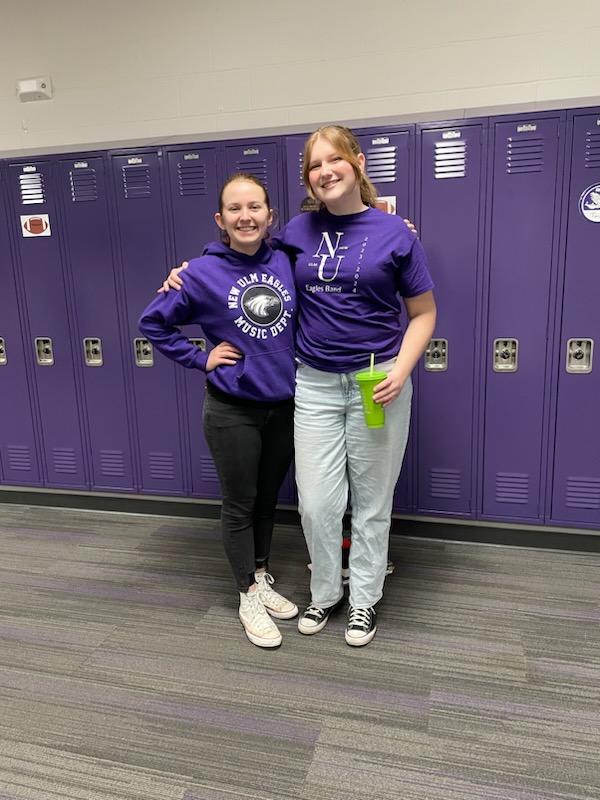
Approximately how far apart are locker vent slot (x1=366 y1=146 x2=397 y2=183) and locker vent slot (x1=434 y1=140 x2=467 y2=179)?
19 centimetres

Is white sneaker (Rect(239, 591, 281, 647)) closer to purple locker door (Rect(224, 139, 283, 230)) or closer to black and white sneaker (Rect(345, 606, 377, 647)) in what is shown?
black and white sneaker (Rect(345, 606, 377, 647))

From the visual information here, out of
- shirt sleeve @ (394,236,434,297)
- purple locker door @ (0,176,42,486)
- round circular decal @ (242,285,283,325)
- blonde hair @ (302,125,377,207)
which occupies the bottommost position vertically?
purple locker door @ (0,176,42,486)

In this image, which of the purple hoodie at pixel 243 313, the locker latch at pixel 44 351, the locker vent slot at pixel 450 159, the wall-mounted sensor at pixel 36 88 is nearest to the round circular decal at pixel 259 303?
the purple hoodie at pixel 243 313

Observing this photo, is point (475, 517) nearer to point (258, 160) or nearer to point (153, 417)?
point (153, 417)

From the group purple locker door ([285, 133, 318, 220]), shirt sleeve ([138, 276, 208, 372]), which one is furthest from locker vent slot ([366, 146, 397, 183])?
shirt sleeve ([138, 276, 208, 372])

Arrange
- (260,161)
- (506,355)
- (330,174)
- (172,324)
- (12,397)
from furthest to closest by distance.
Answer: (12,397) → (260,161) → (506,355) → (172,324) → (330,174)

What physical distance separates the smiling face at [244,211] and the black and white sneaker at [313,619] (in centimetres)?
137

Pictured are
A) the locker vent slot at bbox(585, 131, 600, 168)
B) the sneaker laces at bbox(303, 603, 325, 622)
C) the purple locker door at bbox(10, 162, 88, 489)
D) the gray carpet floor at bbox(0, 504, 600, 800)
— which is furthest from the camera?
the purple locker door at bbox(10, 162, 88, 489)

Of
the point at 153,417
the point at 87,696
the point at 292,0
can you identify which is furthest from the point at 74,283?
the point at 87,696

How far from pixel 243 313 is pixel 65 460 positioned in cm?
197

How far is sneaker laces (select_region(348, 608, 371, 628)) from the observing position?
2.19 meters

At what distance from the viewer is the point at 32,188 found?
3213mm

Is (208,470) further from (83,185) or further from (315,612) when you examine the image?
(83,185)

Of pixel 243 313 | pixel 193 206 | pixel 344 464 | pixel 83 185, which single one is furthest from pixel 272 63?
pixel 344 464
